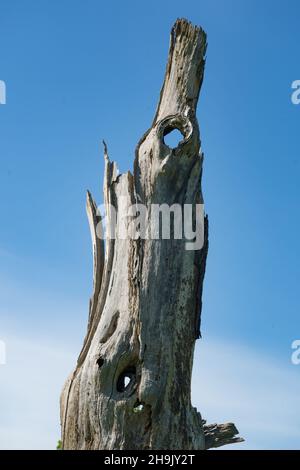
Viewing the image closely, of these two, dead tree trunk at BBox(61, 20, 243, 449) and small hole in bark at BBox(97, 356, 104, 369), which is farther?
small hole in bark at BBox(97, 356, 104, 369)

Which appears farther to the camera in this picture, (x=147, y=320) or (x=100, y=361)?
(x=147, y=320)

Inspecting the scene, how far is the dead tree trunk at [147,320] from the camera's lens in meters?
6.98

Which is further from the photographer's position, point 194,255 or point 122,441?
point 194,255

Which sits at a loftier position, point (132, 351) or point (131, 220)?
point (131, 220)

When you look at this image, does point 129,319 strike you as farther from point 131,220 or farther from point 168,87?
point 168,87

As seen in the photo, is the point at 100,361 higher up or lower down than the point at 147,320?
lower down

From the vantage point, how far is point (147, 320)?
7.27 meters

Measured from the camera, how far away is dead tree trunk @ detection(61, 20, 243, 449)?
22.9 ft

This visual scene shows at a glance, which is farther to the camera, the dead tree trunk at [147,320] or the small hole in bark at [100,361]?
the small hole in bark at [100,361]
